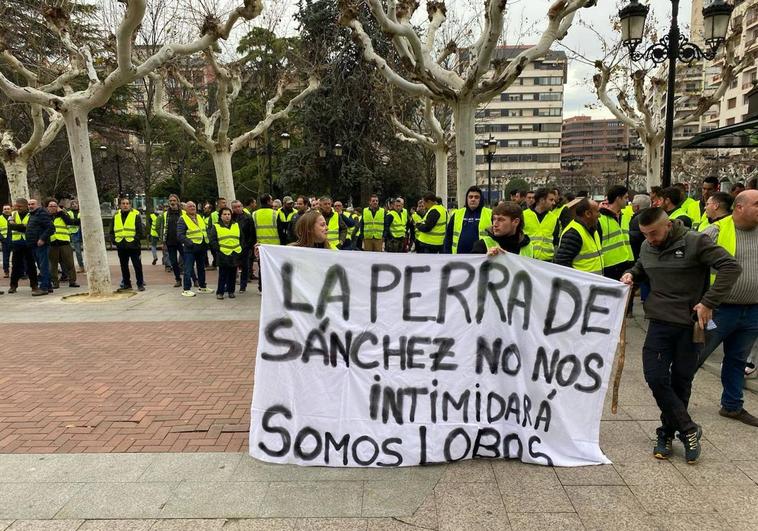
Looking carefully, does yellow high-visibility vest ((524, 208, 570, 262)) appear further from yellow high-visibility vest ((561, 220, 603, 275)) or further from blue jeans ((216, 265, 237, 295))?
blue jeans ((216, 265, 237, 295))

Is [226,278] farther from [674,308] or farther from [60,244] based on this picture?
[674,308]

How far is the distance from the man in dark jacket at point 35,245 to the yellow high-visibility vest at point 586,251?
10.7 m

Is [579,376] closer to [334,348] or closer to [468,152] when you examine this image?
[334,348]

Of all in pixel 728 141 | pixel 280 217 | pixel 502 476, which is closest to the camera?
pixel 502 476

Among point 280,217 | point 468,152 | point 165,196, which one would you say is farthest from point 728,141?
point 165,196

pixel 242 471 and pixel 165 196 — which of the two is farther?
pixel 165 196

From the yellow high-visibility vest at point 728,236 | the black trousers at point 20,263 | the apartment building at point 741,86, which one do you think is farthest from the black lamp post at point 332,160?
the apartment building at point 741,86

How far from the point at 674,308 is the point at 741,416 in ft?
4.92

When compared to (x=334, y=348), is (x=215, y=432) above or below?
below

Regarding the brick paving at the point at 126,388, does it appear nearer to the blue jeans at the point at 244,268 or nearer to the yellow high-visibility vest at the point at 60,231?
the blue jeans at the point at 244,268

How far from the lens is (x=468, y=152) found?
11062mm

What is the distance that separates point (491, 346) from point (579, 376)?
2.11 ft

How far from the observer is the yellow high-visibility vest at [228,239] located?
9945 mm

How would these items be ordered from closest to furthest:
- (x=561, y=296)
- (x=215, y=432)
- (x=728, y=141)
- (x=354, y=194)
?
(x=561, y=296)
(x=215, y=432)
(x=728, y=141)
(x=354, y=194)
